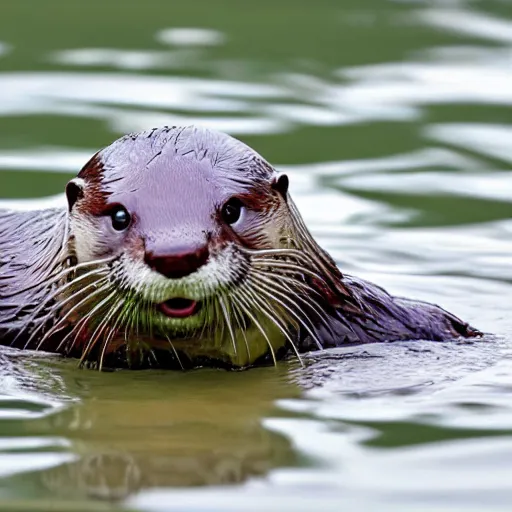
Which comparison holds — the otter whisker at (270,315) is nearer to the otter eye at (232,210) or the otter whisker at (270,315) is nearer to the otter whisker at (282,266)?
the otter whisker at (282,266)

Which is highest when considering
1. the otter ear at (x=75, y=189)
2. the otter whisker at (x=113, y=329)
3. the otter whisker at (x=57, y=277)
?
the otter ear at (x=75, y=189)

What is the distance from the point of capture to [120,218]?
233 inches

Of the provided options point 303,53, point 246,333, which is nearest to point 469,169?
point 303,53

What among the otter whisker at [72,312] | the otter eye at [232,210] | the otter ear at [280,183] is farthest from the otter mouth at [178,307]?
the otter ear at [280,183]

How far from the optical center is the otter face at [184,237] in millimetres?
5598

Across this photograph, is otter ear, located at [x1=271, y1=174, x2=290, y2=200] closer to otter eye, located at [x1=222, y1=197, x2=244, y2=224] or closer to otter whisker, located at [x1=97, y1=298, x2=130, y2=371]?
otter eye, located at [x1=222, y1=197, x2=244, y2=224]

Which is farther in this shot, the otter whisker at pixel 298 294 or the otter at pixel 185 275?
the otter whisker at pixel 298 294

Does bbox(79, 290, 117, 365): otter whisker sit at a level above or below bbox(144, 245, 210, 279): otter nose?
below

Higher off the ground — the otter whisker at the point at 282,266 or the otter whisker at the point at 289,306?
the otter whisker at the point at 282,266

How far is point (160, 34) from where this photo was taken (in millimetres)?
12773

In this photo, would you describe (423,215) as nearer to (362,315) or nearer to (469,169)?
(469,169)

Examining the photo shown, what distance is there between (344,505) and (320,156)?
5500 millimetres

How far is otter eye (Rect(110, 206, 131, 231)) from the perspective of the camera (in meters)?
5.88

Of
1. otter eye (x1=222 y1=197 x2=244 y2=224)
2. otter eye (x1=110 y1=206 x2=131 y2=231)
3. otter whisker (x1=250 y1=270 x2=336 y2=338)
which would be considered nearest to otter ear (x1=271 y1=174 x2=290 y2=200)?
otter eye (x1=222 y1=197 x2=244 y2=224)
